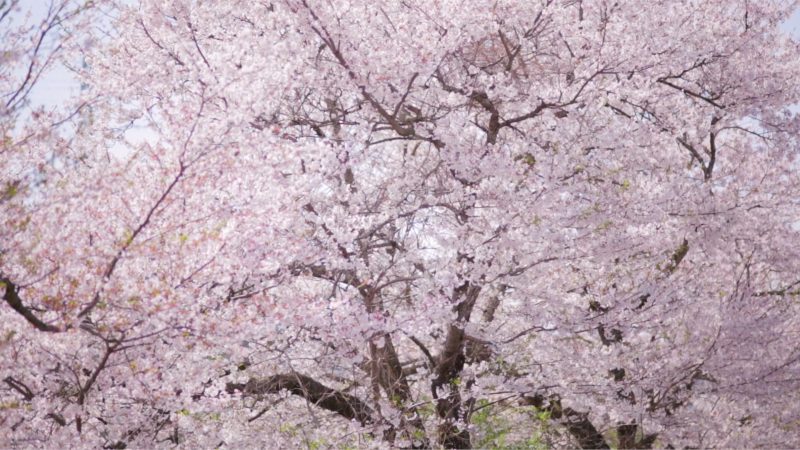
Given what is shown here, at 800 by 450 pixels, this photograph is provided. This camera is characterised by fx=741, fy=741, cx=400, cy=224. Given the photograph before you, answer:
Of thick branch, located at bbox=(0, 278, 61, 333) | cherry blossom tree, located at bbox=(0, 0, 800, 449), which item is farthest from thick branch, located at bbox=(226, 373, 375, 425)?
thick branch, located at bbox=(0, 278, 61, 333)

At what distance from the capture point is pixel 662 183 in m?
8.64

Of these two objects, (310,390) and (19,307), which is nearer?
(19,307)

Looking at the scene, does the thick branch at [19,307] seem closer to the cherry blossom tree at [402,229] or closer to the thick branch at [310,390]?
the cherry blossom tree at [402,229]

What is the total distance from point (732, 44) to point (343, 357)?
6.73 m

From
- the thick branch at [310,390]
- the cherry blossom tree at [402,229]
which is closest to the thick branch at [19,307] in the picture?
the cherry blossom tree at [402,229]

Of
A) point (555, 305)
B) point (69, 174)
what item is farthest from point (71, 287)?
point (555, 305)

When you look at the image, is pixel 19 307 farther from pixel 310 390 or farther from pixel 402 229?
pixel 402 229

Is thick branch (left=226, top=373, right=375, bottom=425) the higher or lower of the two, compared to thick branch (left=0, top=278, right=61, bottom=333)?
higher

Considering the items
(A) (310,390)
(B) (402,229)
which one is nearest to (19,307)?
(A) (310,390)

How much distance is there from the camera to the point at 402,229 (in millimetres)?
8188

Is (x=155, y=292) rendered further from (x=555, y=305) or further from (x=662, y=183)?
(x=662, y=183)

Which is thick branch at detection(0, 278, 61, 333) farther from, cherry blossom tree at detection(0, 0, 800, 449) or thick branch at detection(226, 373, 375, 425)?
thick branch at detection(226, 373, 375, 425)

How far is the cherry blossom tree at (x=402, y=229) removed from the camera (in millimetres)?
4520

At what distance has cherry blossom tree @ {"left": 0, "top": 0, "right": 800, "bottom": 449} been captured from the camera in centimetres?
452
